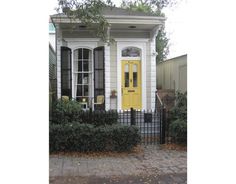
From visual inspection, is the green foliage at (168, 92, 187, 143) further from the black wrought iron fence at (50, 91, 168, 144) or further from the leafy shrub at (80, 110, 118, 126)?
the leafy shrub at (80, 110, 118, 126)

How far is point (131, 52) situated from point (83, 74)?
85.3 inches

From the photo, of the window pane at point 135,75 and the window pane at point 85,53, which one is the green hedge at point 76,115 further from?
the window pane at point 135,75

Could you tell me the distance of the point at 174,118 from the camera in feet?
36.2

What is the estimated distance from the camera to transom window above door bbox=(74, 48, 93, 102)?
1394 cm

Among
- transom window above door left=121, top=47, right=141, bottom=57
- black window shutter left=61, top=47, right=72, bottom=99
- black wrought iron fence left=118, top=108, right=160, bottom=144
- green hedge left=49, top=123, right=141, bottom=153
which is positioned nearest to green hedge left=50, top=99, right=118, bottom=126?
black wrought iron fence left=118, top=108, right=160, bottom=144

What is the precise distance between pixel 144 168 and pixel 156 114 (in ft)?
17.4

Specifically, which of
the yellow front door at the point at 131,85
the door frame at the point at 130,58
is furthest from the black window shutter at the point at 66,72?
the yellow front door at the point at 131,85

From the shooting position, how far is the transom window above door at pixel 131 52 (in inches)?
564

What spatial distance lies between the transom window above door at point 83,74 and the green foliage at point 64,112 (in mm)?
3439

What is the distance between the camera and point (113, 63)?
1409 cm

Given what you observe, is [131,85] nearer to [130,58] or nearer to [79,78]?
[130,58]

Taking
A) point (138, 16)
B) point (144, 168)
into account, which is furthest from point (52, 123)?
point (138, 16)

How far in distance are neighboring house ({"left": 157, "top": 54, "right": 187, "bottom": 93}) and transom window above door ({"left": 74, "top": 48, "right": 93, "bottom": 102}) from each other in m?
4.05
